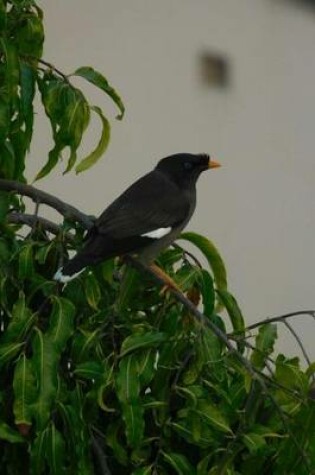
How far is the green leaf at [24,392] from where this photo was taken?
4.98 feet

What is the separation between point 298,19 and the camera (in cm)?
370

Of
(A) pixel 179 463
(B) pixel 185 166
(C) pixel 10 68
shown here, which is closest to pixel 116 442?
(A) pixel 179 463

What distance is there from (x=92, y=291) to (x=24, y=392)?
203mm

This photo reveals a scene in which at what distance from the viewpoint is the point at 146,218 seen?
1.93 m

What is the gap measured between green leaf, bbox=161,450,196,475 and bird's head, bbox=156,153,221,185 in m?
0.70

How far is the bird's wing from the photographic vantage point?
183 centimetres

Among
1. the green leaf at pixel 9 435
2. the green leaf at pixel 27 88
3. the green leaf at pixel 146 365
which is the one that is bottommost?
the green leaf at pixel 9 435

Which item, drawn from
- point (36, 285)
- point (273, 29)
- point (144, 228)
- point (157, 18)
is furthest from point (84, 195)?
point (36, 285)

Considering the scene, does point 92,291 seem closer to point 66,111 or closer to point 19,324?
point 19,324

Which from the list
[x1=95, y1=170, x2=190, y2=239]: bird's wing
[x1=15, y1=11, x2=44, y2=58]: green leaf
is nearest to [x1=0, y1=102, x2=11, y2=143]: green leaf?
[x1=15, y1=11, x2=44, y2=58]: green leaf

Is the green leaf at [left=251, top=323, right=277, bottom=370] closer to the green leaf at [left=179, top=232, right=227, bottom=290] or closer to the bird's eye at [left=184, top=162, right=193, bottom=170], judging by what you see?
the green leaf at [left=179, top=232, right=227, bottom=290]

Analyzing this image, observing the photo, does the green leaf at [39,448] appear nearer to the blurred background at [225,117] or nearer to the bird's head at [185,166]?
the bird's head at [185,166]

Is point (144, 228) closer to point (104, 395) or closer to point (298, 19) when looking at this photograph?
point (104, 395)

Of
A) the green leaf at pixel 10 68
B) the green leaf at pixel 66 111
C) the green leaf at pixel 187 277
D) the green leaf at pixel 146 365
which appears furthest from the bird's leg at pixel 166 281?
the green leaf at pixel 10 68
